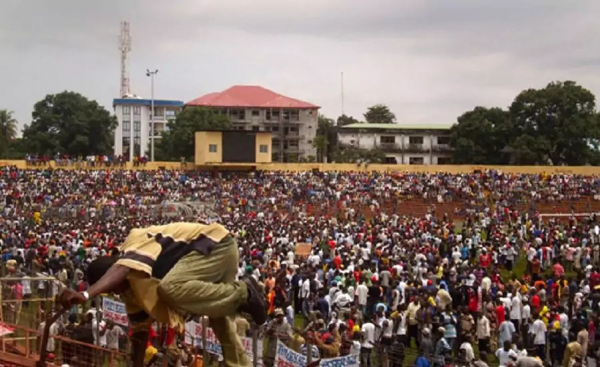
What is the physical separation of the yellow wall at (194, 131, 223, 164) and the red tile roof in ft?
102

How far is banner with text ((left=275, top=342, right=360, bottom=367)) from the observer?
8.47 meters

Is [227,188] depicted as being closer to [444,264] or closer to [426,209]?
[426,209]

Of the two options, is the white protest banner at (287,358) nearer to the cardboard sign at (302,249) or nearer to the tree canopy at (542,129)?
the cardboard sign at (302,249)

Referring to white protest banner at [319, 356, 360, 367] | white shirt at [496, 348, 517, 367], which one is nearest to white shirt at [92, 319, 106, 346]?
white protest banner at [319, 356, 360, 367]

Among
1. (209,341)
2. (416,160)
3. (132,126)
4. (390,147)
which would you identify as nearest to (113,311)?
(209,341)

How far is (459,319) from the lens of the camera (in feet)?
39.0

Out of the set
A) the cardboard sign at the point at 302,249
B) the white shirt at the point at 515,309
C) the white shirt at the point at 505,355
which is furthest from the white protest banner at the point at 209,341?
the cardboard sign at the point at 302,249

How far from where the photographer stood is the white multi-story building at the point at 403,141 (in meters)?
69.9

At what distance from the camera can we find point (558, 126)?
56.0m

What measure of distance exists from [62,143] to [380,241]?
44.7m

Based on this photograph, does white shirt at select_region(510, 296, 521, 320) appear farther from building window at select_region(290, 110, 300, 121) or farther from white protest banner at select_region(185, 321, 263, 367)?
building window at select_region(290, 110, 300, 121)

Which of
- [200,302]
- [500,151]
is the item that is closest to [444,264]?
[200,302]

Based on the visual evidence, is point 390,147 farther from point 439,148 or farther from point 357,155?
point 357,155

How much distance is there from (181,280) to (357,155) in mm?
61296
